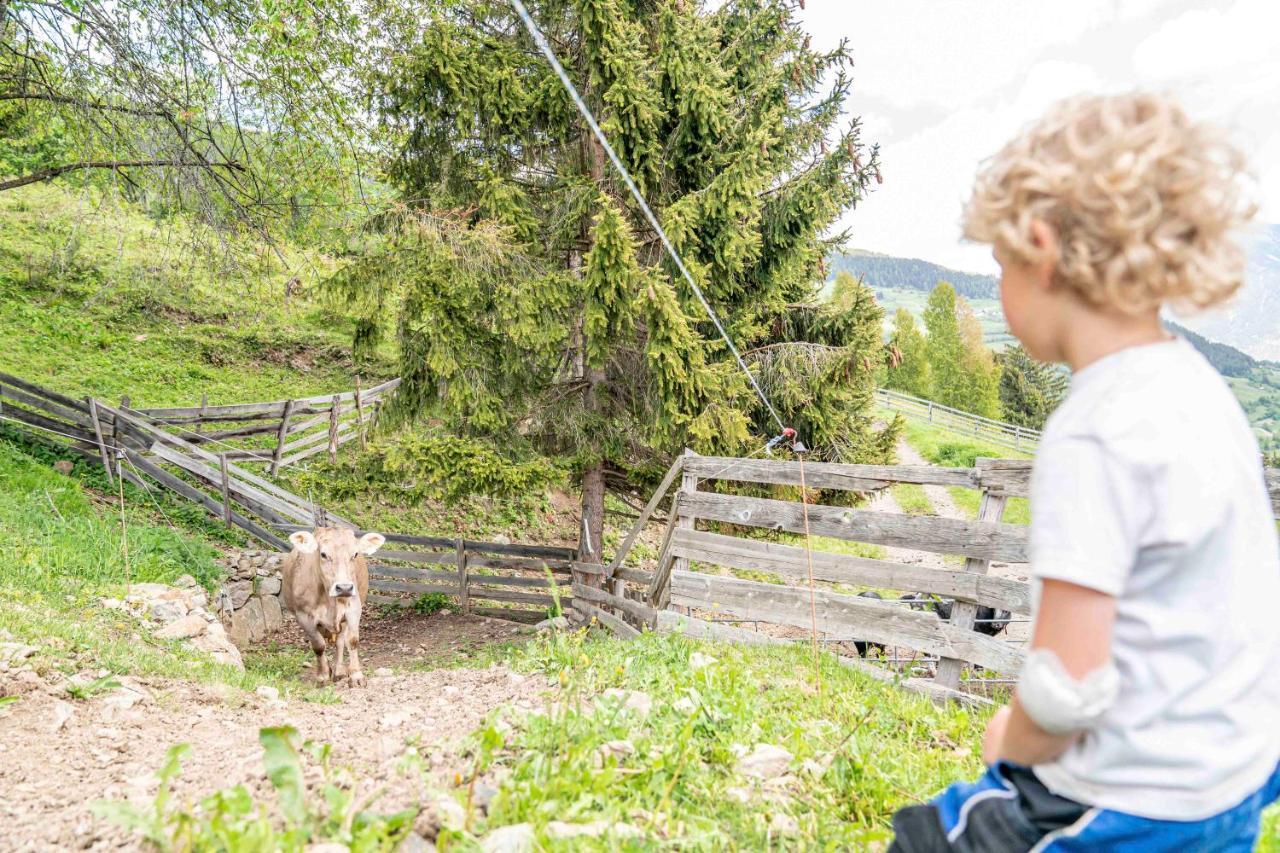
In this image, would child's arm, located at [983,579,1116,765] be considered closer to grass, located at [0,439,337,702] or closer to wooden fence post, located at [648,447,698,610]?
grass, located at [0,439,337,702]

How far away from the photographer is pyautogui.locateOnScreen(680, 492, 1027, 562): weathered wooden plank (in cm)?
477

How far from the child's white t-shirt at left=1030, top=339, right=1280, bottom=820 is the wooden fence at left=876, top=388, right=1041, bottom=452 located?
40.6m

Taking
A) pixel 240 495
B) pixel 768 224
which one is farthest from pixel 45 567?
pixel 768 224

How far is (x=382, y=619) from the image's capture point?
12109 mm

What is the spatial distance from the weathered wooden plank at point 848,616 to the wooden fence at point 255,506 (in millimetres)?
5450

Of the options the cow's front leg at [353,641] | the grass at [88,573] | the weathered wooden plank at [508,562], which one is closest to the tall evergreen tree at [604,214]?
the weathered wooden plank at [508,562]

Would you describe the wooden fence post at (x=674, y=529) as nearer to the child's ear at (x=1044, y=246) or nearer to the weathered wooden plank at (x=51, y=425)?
the child's ear at (x=1044, y=246)

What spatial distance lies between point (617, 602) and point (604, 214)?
162 inches

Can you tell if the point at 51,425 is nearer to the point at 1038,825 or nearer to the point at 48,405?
the point at 48,405

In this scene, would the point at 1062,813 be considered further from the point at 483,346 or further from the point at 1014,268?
the point at 483,346

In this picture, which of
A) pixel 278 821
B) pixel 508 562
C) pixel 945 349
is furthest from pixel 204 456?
pixel 945 349

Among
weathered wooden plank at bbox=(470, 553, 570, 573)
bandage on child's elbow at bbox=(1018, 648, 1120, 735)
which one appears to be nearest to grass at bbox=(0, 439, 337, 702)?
weathered wooden plank at bbox=(470, 553, 570, 573)

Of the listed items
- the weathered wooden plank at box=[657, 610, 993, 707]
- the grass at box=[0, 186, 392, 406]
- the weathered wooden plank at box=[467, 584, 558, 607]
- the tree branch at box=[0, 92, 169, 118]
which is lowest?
the weathered wooden plank at box=[467, 584, 558, 607]

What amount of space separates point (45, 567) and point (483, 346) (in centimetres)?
481
